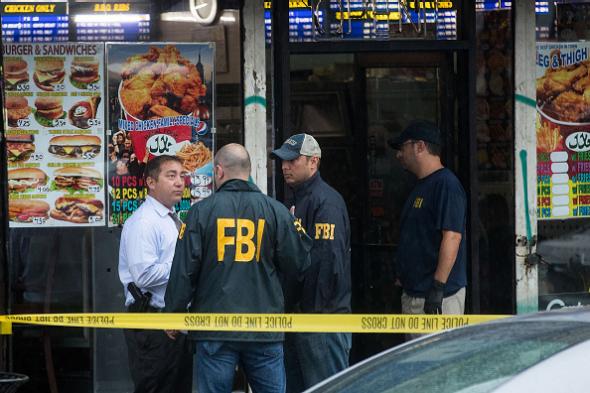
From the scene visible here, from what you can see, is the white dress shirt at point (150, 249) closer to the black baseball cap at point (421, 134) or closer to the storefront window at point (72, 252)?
the storefront window at point (72, 252)

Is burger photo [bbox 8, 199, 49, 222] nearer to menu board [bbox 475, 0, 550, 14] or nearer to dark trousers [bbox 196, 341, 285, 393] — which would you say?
dark trousers [bbox 196, 341, 285, 393]

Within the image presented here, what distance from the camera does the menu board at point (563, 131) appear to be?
8.19 meters

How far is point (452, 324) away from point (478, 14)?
256cm

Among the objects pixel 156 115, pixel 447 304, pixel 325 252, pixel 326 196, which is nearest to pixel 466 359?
pixel 325 252

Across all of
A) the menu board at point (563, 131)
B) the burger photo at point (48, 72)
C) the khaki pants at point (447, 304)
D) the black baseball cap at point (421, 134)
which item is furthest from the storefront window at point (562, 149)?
the burger photo at point (48, 72)

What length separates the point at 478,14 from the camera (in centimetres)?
817

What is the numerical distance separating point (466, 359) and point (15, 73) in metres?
5.18

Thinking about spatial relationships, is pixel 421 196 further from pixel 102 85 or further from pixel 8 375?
pixel 8 375

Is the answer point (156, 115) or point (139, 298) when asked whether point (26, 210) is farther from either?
point (139, 298)

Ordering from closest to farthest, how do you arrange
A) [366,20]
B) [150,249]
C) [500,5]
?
[150,249] → [366,20] → [500,5]

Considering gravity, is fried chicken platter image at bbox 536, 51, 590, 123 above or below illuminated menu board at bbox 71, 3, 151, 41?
below

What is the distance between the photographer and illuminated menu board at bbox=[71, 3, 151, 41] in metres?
7.65

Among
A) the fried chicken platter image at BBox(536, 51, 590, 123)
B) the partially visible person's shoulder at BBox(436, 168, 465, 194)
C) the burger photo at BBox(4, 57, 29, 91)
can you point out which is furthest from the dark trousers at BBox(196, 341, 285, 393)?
the fried chicken platter image at BBox(536, 51, 590, 123)

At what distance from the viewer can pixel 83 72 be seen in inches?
302
